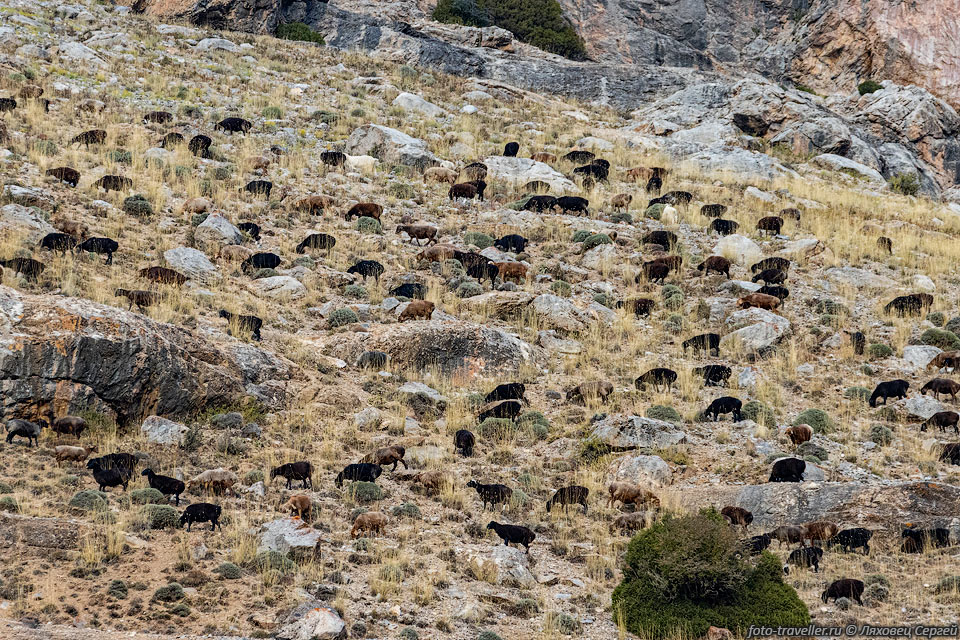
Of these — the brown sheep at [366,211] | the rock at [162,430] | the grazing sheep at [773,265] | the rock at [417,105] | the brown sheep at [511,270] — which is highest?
the rock at [417,105]

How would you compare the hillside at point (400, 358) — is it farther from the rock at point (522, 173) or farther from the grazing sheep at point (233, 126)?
the grazing sheep at point (233, 126)

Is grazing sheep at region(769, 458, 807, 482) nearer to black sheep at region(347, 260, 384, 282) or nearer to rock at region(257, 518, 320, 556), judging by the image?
rock at region(257, 518, 320, 556)

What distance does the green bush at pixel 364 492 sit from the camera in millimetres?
13609

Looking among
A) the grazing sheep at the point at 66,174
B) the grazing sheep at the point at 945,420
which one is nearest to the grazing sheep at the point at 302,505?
the grazing sheep at the point at 945,420

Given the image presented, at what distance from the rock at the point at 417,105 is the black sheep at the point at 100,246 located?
18947mm

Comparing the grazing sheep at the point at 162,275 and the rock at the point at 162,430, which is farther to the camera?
the grazing sheep at the point at 162,275

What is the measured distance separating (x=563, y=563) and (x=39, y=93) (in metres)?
25.0

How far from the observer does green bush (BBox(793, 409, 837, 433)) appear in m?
16.9

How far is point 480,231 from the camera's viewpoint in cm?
2614

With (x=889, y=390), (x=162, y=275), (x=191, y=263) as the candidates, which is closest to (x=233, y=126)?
(x=191, y=263)

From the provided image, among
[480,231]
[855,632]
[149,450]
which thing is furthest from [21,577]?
[480,231]

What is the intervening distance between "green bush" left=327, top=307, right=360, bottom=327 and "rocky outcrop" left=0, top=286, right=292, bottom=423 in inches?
182

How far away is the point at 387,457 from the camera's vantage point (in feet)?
48.5

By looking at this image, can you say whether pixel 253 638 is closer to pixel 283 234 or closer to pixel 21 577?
pixel 21 577
